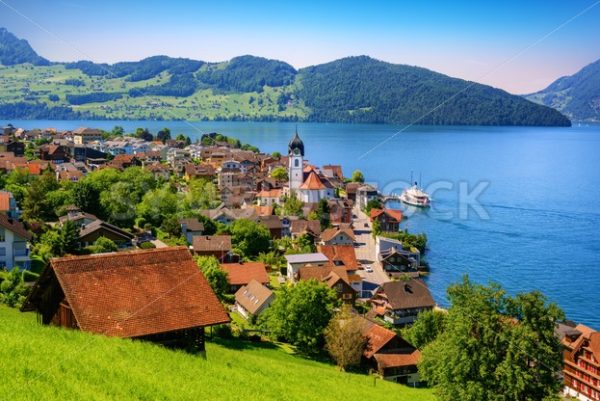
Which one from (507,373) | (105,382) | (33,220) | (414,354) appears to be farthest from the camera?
(33,220)

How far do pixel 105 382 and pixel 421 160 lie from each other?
98528mm

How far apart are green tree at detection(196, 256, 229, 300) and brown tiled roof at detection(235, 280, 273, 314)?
89cm

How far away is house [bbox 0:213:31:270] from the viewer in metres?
25.5

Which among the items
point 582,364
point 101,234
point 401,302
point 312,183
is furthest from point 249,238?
point 582,364

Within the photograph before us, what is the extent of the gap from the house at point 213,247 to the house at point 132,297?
69.4ft

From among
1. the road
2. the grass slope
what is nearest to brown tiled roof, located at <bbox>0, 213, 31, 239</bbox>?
the grass slope

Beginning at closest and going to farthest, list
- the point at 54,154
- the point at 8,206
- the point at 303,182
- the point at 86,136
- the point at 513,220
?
the point at 8,206 < the point at 513,220 < the point at 303,182 < the point at 54,154 < the point at 86,136

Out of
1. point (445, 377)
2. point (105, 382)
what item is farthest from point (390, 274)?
point (105, 382)

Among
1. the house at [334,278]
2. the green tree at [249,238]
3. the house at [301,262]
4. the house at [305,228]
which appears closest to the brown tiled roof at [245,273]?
the house at [334,278]

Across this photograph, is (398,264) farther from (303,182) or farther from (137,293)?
(137,293)

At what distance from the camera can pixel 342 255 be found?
35.1 m

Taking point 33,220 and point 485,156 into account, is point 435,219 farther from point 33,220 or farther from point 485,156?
point 485,156

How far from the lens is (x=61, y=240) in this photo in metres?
28.9

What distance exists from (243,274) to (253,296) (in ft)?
12.3
